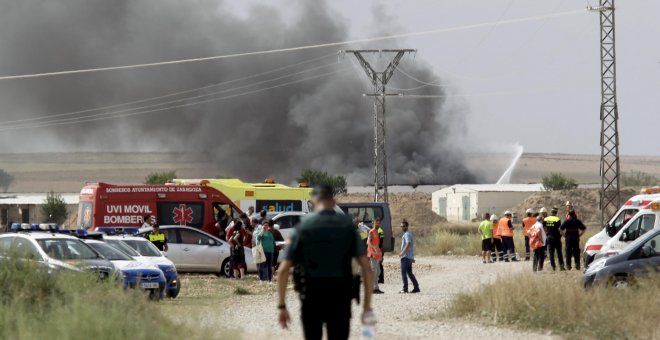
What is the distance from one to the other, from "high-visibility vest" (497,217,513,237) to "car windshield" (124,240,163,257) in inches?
508

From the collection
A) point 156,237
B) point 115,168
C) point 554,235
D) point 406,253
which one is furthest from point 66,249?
Answer: point 115,168

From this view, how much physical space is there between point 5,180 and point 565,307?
536 ft

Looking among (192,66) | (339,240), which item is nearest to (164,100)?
(192,66)

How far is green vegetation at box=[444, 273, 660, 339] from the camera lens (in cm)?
1606

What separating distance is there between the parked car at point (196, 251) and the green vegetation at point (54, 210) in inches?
2105

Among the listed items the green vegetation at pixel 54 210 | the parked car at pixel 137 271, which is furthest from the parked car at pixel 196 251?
the green vegetation at pixel 54 210

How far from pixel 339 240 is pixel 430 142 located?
9642 centimetres

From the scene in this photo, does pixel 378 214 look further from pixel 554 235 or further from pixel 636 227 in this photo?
pixel 636 227

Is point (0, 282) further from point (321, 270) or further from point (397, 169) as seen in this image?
point (397, 169)

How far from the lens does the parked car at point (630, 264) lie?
19359 mm

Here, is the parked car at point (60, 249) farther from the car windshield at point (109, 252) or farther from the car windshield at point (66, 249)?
the car windshield at point (109, 252)

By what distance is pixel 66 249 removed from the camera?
21.0 meters

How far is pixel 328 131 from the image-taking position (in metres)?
98.2

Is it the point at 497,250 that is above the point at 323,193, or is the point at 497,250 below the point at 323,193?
above
